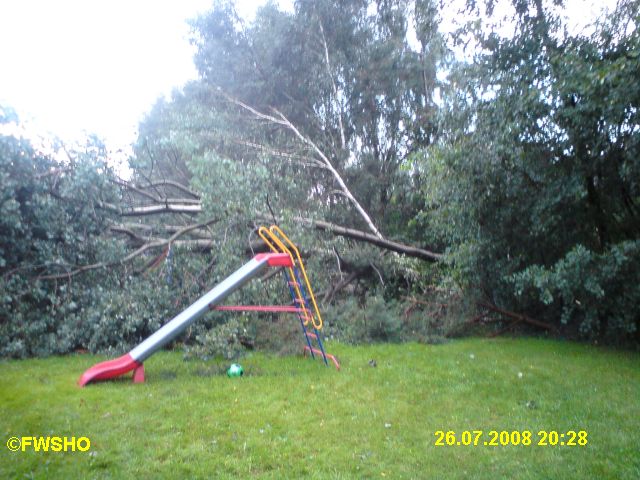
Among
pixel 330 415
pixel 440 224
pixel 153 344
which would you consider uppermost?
pixel 440 224

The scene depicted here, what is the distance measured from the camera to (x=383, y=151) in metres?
17.3

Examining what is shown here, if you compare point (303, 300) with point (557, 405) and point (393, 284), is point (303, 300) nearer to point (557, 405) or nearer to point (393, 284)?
point (557, 405)

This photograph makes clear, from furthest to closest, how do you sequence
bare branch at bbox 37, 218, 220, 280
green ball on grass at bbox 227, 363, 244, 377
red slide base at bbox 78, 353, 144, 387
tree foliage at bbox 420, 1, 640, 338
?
bare branch at bbox 37, 218, 220, 280 < tree foliage at bbox 420, 1, 640, 338 < green ball on grass at bbox 227, 363, 244, 377 < red slide base at bbox 78, 353, 144, 387

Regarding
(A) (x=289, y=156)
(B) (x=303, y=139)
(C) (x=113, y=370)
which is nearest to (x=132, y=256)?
(C) (x=113, y=370)

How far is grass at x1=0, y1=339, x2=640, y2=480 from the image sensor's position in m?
4.19

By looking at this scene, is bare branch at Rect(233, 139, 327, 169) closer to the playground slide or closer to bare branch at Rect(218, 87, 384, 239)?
bare branch at Rect(218, 87, 384, 239)

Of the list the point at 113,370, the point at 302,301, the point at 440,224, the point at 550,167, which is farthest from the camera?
the point at 440,224

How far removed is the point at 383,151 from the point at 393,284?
6934 mm

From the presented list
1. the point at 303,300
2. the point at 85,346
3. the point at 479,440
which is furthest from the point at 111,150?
the point at 479,440

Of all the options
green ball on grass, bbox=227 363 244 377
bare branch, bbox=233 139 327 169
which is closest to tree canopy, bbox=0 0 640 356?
green ball on grass, bbox=227 363 244 377
